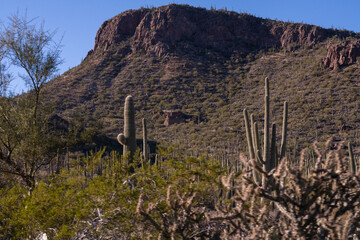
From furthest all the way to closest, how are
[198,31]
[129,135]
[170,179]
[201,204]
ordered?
[198,31] → [129,135] → [170,179] → [201,204]

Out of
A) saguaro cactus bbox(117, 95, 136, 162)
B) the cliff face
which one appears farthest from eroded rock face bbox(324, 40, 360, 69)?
saguaro cactus bbox(117, 95, 136, 162)

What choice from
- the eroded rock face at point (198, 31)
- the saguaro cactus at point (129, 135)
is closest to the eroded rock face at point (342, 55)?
the eroded rock face at point (198, 31)

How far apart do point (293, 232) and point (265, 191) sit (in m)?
0.37

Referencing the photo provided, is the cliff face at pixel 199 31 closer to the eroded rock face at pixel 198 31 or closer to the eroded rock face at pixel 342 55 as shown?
the eroded rock face at pixel 198 31

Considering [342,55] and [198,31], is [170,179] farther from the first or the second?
[198,31]

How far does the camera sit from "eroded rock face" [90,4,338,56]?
65.4 m

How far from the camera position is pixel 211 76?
180ft

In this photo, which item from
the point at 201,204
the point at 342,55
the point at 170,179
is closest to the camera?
the point at 201,204

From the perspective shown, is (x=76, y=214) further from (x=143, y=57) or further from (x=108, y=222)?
(x=143, y=57)

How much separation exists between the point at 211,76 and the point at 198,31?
19.4m

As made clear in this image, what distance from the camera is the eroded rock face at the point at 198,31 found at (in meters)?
65.4

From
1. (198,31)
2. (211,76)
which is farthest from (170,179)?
(198,31)

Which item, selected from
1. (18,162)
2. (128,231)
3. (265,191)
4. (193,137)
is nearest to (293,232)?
(265,191)

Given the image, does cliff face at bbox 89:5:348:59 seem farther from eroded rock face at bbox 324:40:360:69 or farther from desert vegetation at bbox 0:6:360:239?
desert vegetation at bbox 0:6:360:239
